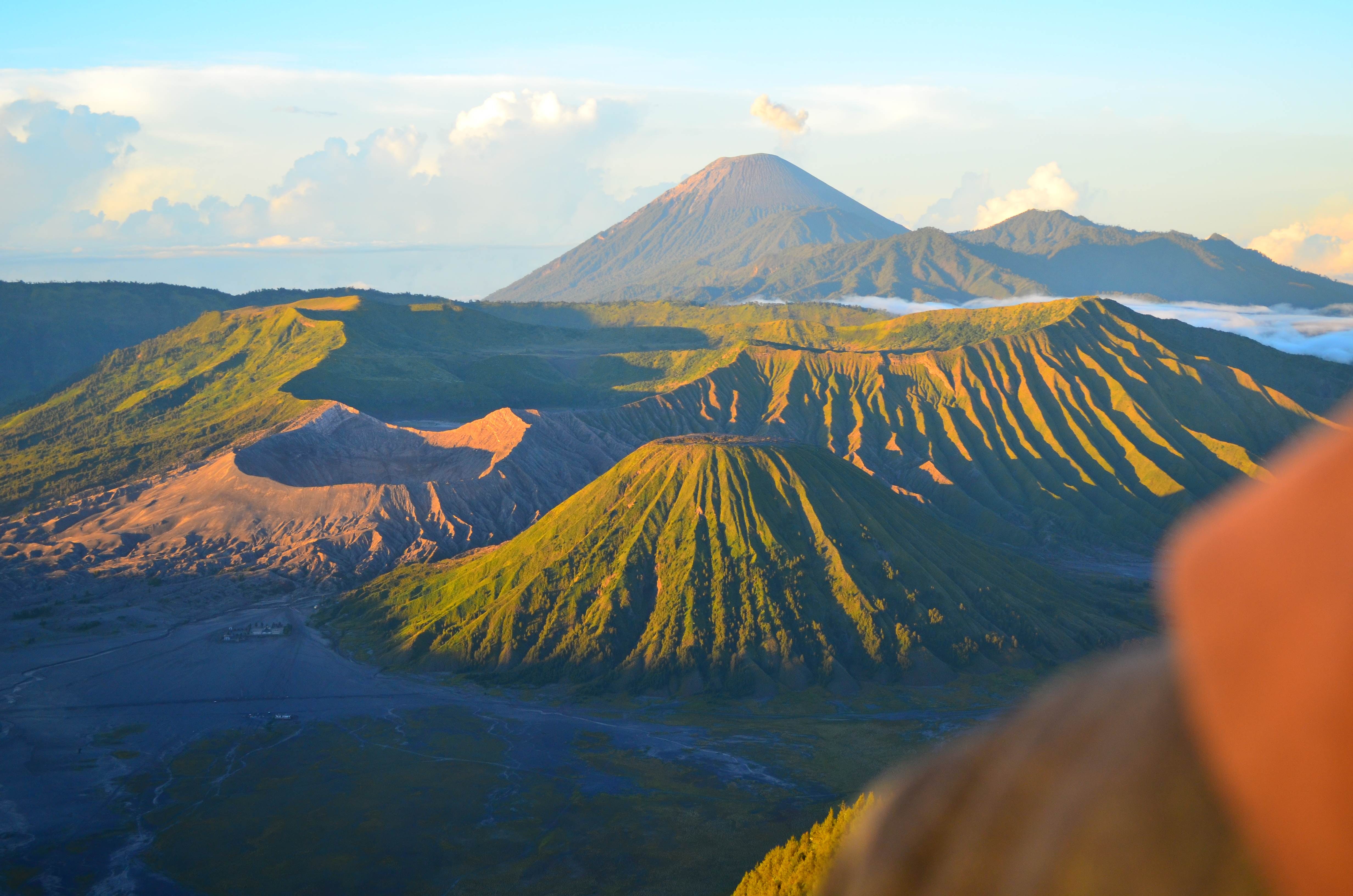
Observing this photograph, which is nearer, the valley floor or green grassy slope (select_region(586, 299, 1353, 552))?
the valley floor

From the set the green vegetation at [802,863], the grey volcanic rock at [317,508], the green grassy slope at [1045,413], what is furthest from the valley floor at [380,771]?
the green grassy slope at [1045,413]

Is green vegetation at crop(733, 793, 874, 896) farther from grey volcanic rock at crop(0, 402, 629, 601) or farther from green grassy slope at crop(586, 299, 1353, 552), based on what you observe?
green grassy slope at crop(586, 299, 1353, 552)

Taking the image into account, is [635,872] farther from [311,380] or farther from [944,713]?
[311,380]

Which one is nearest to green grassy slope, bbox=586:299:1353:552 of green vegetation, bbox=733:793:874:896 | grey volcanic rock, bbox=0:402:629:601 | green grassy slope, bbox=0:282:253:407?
grey volcanic rock, bbox=0:402:629:601

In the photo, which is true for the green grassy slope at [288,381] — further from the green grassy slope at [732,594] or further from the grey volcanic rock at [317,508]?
the green grassy slope at [732,594]

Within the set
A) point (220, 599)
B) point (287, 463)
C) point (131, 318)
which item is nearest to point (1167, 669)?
point (220, 599)

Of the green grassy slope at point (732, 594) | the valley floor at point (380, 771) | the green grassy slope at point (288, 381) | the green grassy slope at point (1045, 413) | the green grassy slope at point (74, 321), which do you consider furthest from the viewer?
the green grassy slope at point (74, 321)

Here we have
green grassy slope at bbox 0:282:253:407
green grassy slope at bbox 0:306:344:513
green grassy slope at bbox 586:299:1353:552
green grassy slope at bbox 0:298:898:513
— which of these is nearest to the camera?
green grassy slope at bbox 0:306:344:513
